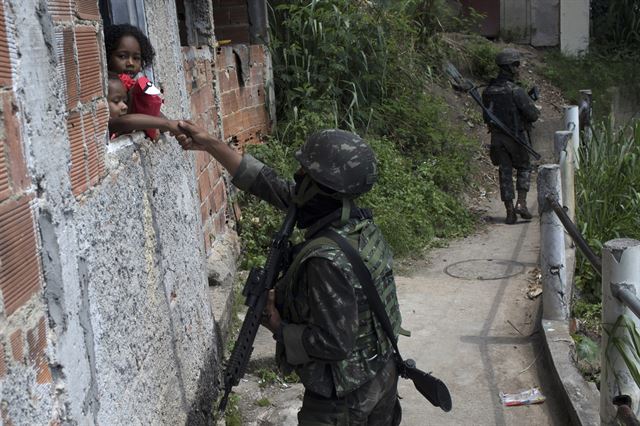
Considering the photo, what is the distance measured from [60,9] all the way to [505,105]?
6.82 m

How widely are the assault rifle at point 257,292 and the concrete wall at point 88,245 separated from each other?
28 cm

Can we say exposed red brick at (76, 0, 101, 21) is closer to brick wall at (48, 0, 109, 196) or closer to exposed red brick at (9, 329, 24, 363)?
brick wall at (48, 0, 109, 196)

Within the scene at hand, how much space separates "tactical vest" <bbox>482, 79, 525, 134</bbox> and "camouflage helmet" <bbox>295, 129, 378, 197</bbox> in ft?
19.4

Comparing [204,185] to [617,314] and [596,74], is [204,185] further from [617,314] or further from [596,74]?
[596,74]

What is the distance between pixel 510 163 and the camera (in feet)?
28.1

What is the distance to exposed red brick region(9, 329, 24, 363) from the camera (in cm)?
155

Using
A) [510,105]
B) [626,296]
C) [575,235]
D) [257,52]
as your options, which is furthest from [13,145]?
[510,105]

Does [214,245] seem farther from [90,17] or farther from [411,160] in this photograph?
[411,160]

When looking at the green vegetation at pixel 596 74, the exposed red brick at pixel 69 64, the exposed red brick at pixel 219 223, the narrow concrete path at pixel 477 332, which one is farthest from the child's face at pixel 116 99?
the green vegetation at pixel 596 74

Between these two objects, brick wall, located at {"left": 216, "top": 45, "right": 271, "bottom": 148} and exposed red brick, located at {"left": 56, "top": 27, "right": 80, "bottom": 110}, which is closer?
exposed red brick, located at {"left": 56, "top": 27, "right": 80, "bottom": 110}

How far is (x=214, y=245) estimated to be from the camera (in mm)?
5453

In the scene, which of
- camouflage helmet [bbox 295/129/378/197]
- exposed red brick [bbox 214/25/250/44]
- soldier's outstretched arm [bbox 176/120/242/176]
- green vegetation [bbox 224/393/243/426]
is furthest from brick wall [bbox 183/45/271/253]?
camouflage helmet [bbox 295/129/378/197]

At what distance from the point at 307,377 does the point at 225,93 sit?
425cm

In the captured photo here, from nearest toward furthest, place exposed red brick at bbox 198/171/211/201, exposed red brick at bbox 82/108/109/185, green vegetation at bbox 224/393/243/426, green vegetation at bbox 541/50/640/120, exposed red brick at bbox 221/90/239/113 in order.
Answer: exposed red brick at bbox 82/108/109/185
green vegetation at bbox 224/393/243/426
exposed red brick at bbox 198/171/211/201
exposed red brick at bbox 221/90/239/113
green vegetation at bbox 541/50/640/120
